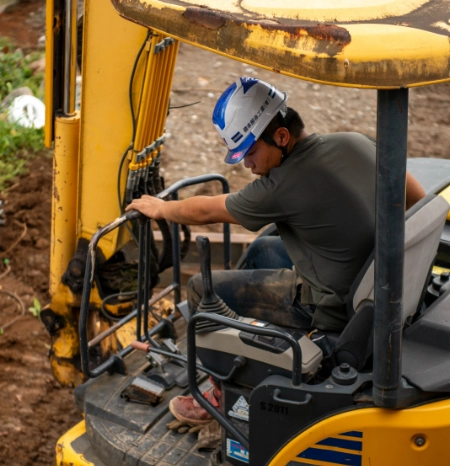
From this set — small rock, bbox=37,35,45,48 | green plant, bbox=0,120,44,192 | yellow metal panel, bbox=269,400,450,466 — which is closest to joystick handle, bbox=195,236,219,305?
yellow metal panel, bbox=269,400,450,466

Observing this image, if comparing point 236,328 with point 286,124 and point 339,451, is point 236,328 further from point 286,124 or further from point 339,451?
point 286,124

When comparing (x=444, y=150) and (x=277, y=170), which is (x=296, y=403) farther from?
(x=444, y=150)

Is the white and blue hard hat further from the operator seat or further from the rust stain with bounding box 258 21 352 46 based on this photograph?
the rust stain with bounding box 258 21 352 46

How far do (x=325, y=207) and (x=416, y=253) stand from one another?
39cm

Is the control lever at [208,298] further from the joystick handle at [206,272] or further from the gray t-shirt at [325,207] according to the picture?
the gray t-shirt at [325,207]

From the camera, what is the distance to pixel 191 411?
3.67m

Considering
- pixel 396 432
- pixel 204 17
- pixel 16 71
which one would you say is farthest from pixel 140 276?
pixel 16 71

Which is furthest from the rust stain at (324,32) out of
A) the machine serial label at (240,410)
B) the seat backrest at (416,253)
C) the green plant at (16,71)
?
the green plant at (16,71)

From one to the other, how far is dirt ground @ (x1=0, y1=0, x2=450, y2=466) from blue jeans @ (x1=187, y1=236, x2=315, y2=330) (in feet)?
6.01

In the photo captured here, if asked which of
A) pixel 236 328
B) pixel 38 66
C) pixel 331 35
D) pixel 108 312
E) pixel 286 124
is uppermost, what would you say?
pixel 331 35

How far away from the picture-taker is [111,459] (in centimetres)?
362

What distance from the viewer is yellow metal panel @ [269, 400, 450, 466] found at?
8.86 feet

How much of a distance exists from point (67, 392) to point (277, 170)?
2694mm

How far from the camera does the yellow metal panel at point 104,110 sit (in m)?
3.73
